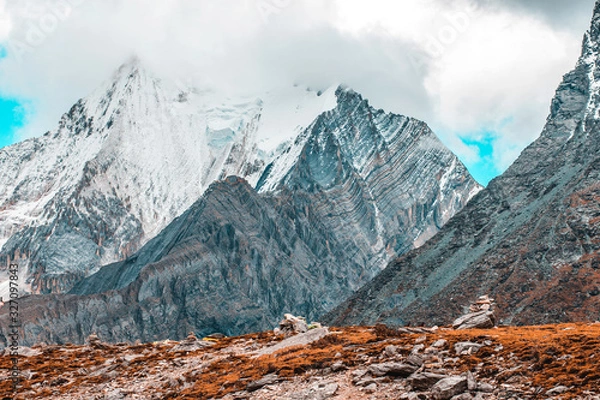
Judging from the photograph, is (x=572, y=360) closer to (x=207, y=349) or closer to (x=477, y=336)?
(x=477, y=336)

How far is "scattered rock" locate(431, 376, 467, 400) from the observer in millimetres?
38344

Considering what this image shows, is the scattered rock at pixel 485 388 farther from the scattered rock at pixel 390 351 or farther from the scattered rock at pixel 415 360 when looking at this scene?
the scattered rock at pixel 390 351

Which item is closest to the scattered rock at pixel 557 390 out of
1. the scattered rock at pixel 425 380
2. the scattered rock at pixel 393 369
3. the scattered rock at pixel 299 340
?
the scattered rock at pixel 425 380

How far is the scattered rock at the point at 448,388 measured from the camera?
126 feet

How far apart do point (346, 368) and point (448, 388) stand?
31.2 feet

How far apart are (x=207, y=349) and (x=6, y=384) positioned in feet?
53.3

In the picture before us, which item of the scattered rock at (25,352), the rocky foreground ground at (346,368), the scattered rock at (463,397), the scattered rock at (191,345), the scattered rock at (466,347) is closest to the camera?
the scattered rock at (463,397)

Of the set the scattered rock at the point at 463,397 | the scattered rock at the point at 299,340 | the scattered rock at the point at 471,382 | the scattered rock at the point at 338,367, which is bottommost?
the scattered rock at the point at 463,397

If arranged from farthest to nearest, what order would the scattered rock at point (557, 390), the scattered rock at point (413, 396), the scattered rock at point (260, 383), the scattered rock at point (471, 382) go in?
the scattered rock at point (260, 383) < the scattered rock at point (413, 396) < the scattered rock at point (471, 382) < the scattered rock at point (557, 390)

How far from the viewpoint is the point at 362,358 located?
158 ft

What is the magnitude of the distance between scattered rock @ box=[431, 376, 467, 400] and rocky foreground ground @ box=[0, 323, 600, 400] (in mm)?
52

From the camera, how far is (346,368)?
46.8m

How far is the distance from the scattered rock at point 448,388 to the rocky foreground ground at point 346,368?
0.05 meters

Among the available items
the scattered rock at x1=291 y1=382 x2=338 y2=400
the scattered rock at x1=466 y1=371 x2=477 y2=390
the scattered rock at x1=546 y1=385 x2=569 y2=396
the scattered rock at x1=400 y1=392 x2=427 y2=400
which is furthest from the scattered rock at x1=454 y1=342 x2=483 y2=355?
the scattered rock at x1=546 y1=385 x2=569 y2=396
